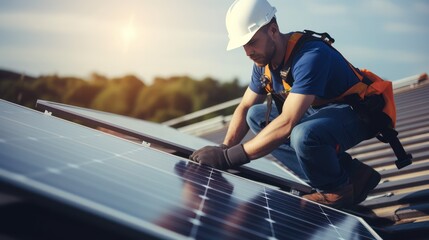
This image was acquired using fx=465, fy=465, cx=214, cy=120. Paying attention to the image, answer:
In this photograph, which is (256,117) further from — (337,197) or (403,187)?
(403,187)

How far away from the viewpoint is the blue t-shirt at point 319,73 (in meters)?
4.05

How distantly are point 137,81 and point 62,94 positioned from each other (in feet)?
31.0

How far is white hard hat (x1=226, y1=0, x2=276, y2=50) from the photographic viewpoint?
454cm

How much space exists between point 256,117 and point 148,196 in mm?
3268

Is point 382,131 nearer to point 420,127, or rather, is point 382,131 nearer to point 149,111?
point 420,127

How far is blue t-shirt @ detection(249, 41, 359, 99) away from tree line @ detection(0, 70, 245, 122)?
1801 inches

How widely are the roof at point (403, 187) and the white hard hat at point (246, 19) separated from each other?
2.03m

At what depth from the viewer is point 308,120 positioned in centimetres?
436

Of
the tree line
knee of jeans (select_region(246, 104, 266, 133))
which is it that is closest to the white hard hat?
knee of jeans (select_region(246, 104, 266, 133))

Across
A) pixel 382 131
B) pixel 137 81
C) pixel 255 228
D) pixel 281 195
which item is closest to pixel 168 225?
pixel 255 228

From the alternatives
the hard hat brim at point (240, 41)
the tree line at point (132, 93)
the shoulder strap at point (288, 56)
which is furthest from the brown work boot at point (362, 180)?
the tree line at point (132, 93)

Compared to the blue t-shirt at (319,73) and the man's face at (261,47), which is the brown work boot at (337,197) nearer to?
the blue t-shirt at (319,73)

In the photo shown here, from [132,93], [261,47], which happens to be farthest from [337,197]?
[132,93]

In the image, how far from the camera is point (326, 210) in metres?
3.77
